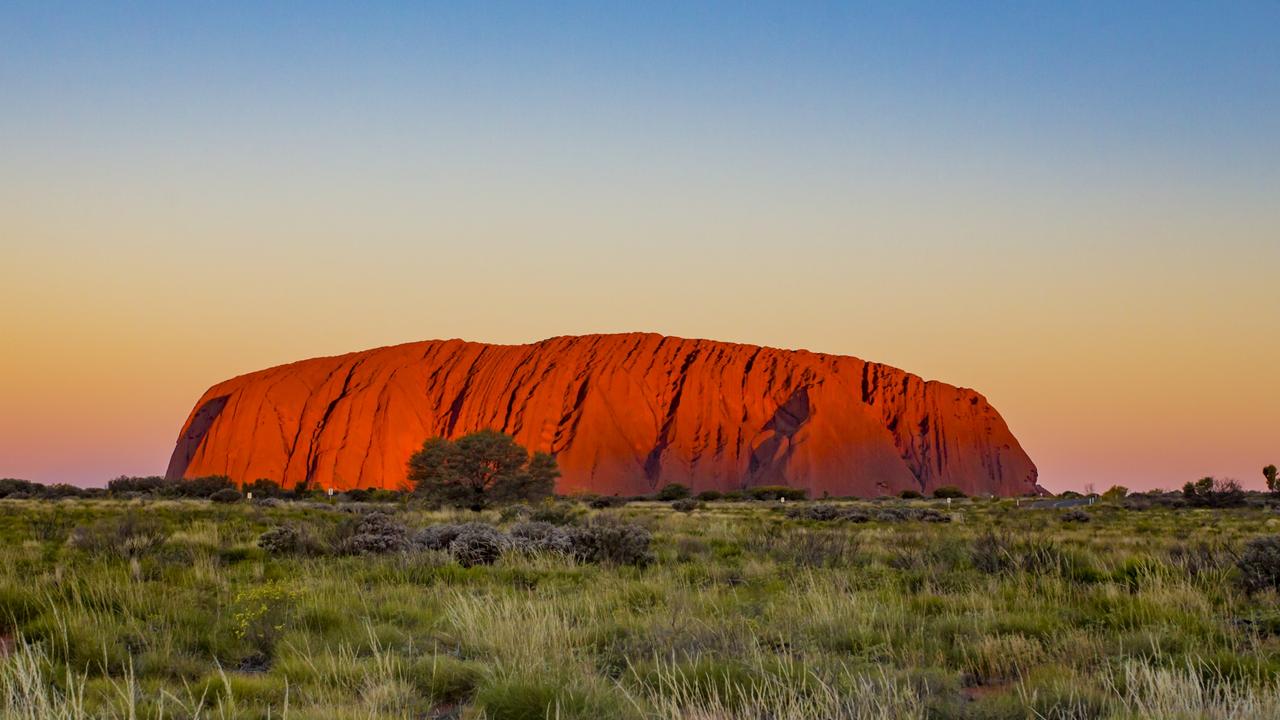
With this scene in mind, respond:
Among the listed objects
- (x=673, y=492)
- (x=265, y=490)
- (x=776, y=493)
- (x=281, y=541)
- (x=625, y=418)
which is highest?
(x=625, y=418)

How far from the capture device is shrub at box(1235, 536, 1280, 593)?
9891 millimetres

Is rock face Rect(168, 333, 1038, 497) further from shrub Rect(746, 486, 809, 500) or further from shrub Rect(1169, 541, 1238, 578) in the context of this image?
shrub Rect(1169, 541, 1238, 578)

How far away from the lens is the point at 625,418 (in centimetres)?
8612

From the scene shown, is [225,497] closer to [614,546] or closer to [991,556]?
[614,546]

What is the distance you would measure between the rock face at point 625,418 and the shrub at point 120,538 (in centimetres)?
6369

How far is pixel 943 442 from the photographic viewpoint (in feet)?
309

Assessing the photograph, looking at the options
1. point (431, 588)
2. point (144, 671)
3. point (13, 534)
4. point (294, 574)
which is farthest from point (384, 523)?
point (144, 671)

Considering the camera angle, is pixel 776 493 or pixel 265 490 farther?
pixel 776 493

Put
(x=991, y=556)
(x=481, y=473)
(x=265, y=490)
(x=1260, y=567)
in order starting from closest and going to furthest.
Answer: (x=1260, y=567), (x=991, y=556), (x=481, y=473), (x=265, y=490)

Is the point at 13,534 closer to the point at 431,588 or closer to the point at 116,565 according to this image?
the point at 116,565

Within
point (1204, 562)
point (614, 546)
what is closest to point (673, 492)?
point (614, 546)

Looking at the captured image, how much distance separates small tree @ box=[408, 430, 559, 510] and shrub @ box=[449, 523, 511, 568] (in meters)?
25.7

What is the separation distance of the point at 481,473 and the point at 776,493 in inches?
1394

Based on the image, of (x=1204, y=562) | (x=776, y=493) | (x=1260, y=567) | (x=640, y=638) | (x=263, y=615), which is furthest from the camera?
(x=776, y=493)
